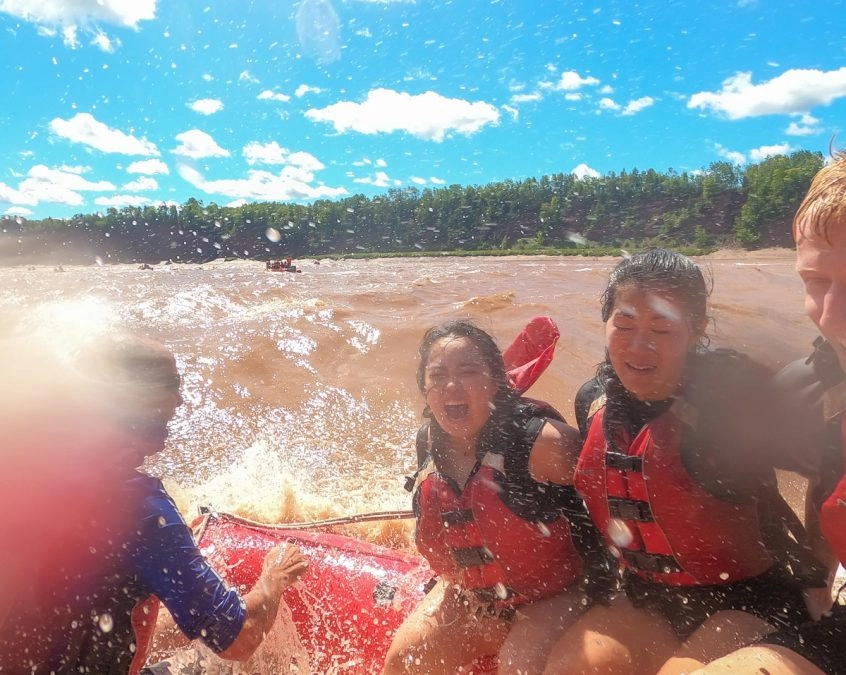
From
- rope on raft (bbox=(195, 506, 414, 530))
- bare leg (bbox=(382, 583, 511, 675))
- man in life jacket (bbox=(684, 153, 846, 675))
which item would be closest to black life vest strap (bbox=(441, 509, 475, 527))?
bare leg (bbox=(382, 583, 511, 675))

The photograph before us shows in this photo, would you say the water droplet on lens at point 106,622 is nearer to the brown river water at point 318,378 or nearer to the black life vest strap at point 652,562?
the brown river water at point 318,378

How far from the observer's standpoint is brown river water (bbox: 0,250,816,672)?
3967mm

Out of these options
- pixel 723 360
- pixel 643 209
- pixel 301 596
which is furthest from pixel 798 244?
pixel 643 209

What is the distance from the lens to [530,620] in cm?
187

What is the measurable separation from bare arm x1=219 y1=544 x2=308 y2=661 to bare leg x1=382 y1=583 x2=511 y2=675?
472 millimetres

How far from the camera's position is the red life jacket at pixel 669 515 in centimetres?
158

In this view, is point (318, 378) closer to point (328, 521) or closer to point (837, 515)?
point (328, 521)

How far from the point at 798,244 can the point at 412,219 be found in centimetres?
6029

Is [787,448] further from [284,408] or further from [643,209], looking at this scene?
[643,209]

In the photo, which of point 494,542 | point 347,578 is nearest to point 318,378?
point 347,578

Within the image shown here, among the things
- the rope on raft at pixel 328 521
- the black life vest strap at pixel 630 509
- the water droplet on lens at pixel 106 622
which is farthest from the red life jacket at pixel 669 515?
the rope on raft at pixel 328 521

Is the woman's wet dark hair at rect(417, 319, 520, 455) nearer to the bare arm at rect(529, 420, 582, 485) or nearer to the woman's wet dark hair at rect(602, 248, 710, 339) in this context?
the bare arm at rect(529, 420, 582, 485)

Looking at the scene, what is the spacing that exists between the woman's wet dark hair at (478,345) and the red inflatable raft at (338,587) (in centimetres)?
98

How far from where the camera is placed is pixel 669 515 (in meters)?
1.62
